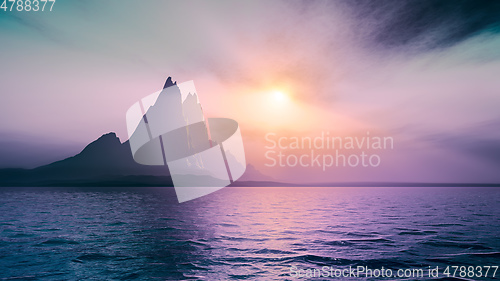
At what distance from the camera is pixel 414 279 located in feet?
43.9

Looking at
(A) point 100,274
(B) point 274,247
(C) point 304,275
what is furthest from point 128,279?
(B) point 274,247

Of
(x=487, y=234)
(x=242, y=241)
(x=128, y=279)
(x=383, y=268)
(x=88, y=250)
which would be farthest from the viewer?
(x=487, y=234)

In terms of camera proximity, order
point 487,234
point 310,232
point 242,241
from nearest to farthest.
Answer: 1. point 242,241
2. point 487,234
3. point 310,232

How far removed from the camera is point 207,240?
2278cm

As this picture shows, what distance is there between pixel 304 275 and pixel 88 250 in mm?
15338

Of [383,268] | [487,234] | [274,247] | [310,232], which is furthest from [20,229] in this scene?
[487,234]

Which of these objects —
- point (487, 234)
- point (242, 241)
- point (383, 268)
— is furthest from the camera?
point (487, 234)

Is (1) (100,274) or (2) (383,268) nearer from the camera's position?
(1) (100,274)

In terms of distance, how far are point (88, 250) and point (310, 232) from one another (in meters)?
19.4

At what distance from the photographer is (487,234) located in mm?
24750

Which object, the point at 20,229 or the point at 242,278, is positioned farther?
the point at 20,229

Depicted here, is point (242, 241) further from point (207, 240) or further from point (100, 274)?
point (100, 274)

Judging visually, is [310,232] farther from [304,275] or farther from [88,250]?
[88,250]

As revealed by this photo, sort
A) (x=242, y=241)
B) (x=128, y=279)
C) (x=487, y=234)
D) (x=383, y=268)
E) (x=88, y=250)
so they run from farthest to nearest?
(x=487, y=234)
(x=242, y=241)
(x=88, y=250)
(x=383, y=268)
(x=128, y=279)
